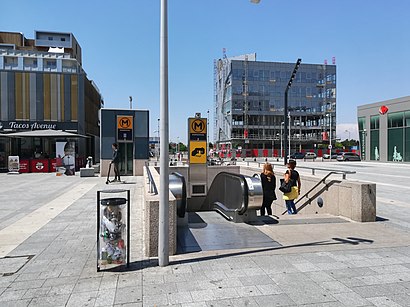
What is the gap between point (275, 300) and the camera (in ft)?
12.2

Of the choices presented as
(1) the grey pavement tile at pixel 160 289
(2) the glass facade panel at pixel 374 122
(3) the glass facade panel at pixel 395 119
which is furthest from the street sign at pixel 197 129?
(2) the glass facade panel at pixel 374 122

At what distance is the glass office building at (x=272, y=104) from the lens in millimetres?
73312

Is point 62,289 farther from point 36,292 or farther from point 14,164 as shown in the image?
point 14,164

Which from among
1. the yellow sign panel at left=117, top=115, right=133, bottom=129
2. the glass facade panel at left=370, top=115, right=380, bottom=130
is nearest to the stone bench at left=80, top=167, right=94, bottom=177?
the yellow sign panel at left=117, top=115, right=133, bottom=129

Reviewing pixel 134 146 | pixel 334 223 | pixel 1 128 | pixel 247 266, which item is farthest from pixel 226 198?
pixel 1 128

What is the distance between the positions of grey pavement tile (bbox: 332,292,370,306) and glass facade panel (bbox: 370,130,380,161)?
49.0 m

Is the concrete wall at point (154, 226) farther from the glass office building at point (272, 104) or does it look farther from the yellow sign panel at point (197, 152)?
the glass office building at point (272, 104)

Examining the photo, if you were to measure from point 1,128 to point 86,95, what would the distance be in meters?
9.92

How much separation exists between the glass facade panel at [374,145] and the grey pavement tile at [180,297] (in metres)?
50.0

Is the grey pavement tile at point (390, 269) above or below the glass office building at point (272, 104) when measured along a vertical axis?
below

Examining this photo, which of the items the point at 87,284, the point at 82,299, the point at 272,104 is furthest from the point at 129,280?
the point at 272,104

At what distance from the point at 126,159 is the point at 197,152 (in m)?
8.64

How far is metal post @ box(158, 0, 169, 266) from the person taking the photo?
4.75 meters

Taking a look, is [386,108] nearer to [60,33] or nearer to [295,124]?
[295,124]
